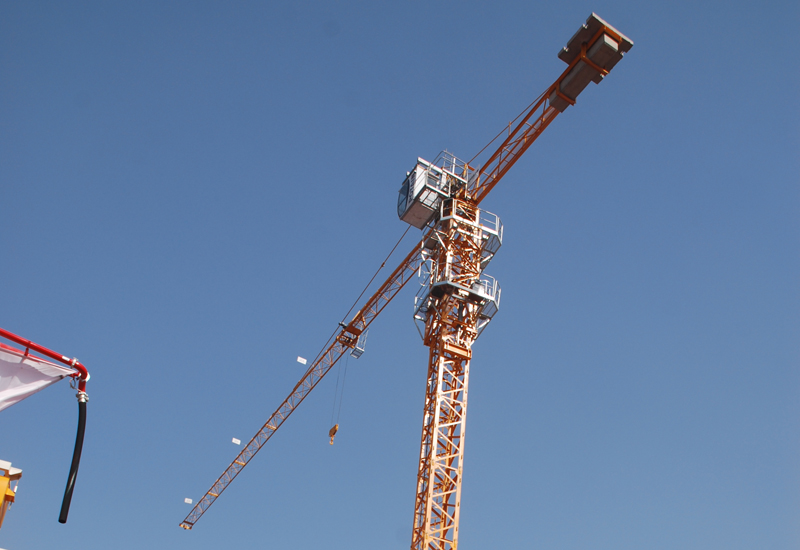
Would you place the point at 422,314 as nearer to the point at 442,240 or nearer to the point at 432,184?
the point at 442,240

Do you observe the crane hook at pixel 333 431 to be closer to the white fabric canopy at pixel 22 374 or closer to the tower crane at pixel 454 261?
the tower crane at pixel 454 261

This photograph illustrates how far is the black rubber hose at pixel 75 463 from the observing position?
609 centimetres

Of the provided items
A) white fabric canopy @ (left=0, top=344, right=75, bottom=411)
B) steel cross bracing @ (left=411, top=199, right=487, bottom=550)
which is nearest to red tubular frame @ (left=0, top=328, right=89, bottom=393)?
white fabric canopy @ (left=0, top=344, right=75, bottom=411)

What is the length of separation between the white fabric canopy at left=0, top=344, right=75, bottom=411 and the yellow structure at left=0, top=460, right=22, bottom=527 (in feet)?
7.88

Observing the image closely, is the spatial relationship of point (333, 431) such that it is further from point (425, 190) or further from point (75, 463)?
point (75, 463)

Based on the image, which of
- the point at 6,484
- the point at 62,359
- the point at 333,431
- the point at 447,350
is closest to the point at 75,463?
the point at 62,359

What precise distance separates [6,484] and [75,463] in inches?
132

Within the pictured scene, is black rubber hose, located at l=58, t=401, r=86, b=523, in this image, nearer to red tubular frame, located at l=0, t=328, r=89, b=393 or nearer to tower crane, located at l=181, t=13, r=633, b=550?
red tubular frame, located at l=0, t=328, r=89, b=393

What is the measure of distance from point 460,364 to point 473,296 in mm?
3671

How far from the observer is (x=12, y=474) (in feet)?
37.8

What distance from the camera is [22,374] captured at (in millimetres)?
7047

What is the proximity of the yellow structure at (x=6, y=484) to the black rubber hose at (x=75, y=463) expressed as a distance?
306 centimetres

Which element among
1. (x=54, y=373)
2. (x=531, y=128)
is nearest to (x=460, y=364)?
(x=531, y=128)

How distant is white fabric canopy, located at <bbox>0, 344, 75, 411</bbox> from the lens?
22.9 feet
